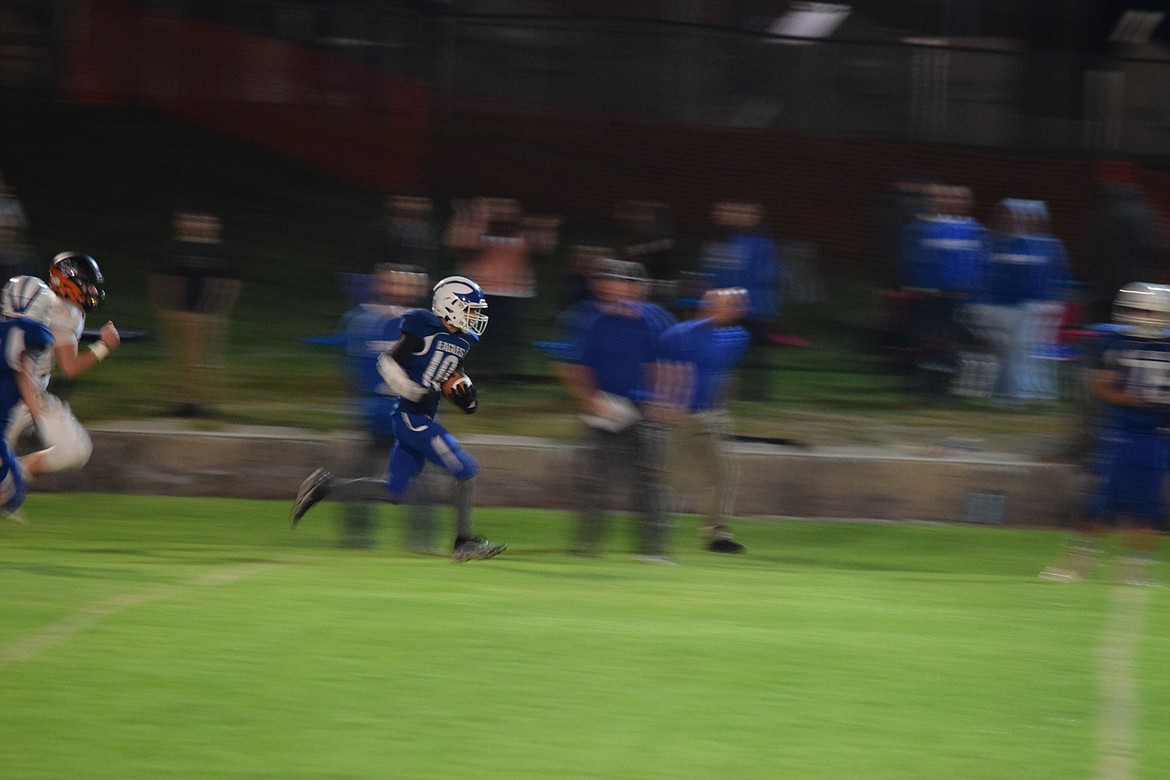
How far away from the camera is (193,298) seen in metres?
15.3

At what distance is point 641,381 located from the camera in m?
11.0

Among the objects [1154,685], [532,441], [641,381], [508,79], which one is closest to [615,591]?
[641,381]

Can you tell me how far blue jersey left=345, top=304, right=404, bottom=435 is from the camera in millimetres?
11133

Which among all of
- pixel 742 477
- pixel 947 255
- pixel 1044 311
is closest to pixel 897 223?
pixel 947 255

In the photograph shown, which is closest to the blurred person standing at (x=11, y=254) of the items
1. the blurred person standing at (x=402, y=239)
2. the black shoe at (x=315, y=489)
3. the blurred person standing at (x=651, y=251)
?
the blurred person standing at (x=402, y=239)

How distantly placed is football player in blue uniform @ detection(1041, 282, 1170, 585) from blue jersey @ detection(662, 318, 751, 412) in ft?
8.23

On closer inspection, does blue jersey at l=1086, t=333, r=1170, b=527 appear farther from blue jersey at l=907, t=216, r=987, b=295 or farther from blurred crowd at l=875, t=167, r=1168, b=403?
blue jersey at l=907, t=216, r=987, b=295

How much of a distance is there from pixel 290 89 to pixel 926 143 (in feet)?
28.9

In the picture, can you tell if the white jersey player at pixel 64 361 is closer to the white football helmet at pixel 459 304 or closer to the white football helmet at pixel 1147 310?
the white football helmet at pixel 459 304

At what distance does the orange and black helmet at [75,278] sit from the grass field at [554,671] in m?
1.72

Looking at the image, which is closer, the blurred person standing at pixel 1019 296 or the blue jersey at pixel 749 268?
the blue jersey at pixel 749 268

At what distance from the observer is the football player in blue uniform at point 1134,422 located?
10617mm

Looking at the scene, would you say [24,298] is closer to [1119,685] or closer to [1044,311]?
[1119,685]

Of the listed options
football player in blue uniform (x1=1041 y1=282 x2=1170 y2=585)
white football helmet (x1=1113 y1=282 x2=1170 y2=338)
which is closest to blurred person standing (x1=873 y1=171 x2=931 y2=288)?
football player in blue uniform (x1=1041 y1=282 x2=1170 y2=585)
